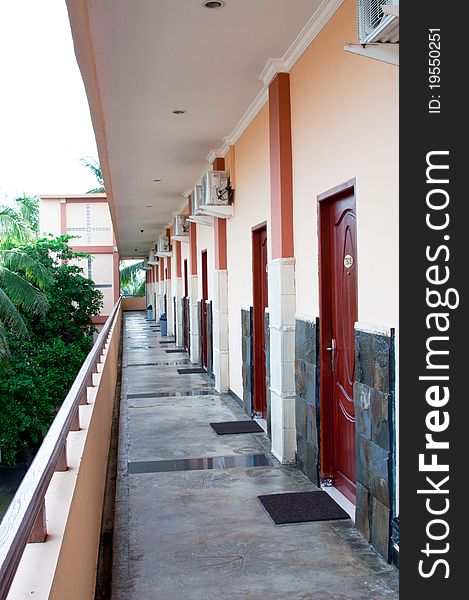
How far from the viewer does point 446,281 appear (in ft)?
9.10

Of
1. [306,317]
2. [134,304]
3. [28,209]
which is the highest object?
[28,209]

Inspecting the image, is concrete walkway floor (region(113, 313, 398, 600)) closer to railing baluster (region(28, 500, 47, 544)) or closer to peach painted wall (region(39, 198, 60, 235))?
railing baluster (region(28, 500, 47, 544))

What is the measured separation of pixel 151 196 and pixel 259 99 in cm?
744

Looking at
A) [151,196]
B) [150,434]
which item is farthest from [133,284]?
[150,434]

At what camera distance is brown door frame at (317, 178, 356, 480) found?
5.31m

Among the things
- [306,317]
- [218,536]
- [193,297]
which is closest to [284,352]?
[306,317]

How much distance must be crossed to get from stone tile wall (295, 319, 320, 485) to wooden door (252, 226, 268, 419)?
6.64ft

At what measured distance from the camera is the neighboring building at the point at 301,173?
4.04 meters

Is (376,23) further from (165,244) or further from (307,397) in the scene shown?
(165,244)

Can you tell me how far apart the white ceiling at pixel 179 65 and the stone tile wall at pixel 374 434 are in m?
2.37

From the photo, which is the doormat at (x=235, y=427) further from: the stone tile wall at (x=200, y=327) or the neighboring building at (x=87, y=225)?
the neighboring building at (x=87, y=225)

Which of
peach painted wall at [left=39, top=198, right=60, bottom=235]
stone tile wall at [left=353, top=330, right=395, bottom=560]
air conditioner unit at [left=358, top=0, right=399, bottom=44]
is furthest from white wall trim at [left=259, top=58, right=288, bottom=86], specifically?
peach painted wall at [left=39, top=198, right=60, bottom=235]

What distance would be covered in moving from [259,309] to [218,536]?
379cm

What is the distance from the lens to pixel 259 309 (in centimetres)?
804
